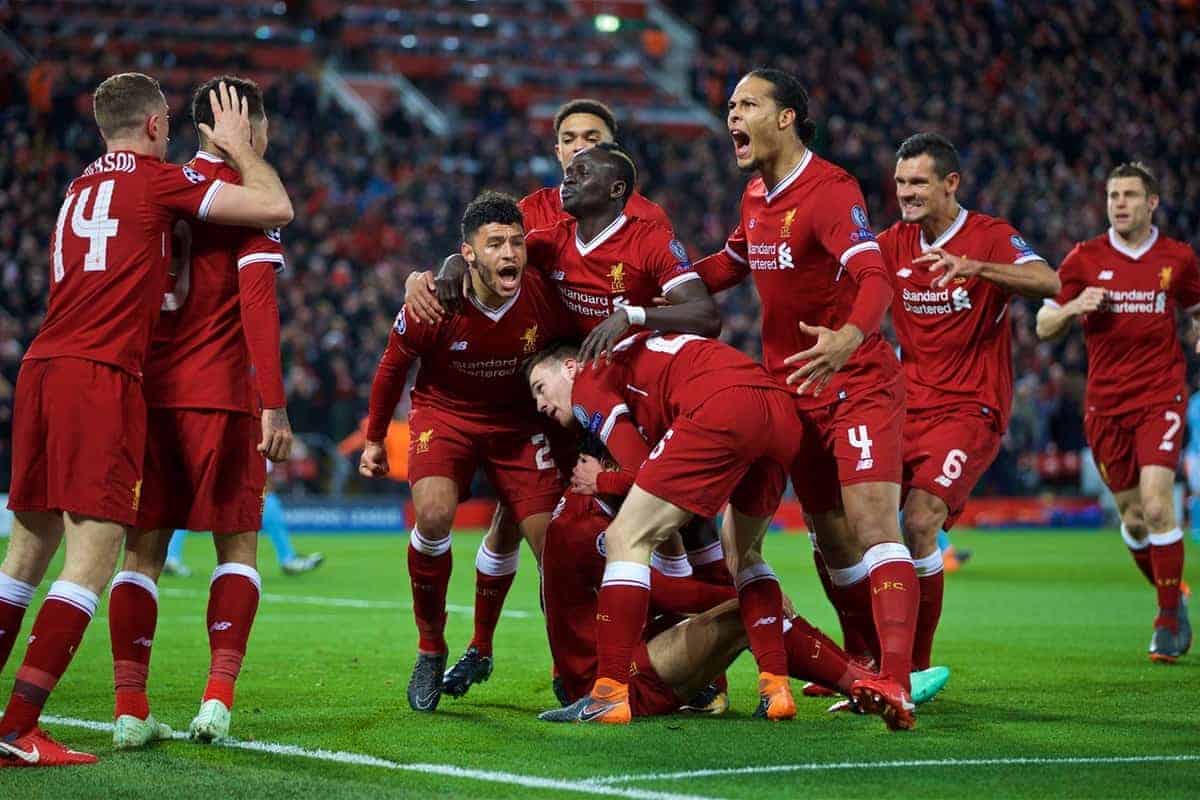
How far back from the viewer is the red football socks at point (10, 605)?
6.03 metres

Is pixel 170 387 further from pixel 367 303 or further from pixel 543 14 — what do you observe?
pixel 543 14

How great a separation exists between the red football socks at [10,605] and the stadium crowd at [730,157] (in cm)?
1628

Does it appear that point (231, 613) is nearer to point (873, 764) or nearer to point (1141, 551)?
point (873, 764)

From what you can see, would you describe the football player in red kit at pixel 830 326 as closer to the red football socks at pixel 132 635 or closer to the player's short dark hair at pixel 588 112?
the player's short dark hair at pixel 588 112

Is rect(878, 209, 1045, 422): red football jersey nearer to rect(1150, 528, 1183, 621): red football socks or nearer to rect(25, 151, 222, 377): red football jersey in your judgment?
rect(1150, 528, 1183, 621): red football socks

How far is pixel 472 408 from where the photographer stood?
793cm

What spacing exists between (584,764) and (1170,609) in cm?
544

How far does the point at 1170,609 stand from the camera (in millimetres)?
9750

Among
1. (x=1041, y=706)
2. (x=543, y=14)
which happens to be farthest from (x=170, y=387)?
(x=543, y=14)

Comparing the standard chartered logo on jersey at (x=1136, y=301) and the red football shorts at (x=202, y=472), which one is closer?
the red football shorts at (x=202, y=472)

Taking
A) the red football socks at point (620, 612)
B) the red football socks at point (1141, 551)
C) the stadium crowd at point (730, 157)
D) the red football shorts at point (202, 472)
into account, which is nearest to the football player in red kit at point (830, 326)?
the red football socks at point (620, 612)

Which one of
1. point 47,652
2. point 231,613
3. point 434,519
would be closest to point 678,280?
point 434,519

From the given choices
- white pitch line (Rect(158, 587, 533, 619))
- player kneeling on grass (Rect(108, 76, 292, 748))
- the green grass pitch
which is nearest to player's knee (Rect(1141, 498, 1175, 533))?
the green grass pitch

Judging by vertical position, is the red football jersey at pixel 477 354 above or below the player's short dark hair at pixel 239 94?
below
